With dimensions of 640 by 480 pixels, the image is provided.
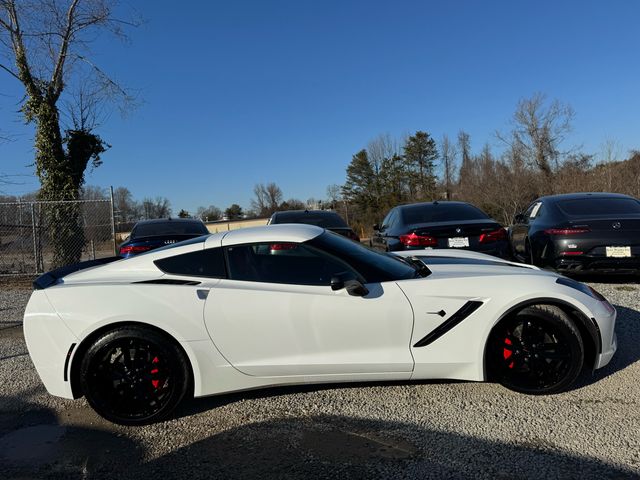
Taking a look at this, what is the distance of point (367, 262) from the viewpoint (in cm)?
355

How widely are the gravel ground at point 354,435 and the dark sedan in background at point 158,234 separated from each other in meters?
4.12

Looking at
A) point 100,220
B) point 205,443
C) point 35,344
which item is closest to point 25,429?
point 35,344

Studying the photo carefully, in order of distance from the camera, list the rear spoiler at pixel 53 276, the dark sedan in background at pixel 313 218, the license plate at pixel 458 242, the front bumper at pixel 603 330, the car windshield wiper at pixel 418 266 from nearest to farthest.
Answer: the front bumper at pixel 603 330 → the rear spoiler at pixel 53 276 → the car windshield wiper at pixel 418 266 → the license plate at pixel 458 242 → the dark sedan in background at pixel 313 218

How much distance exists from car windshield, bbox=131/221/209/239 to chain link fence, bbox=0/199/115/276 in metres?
3.02

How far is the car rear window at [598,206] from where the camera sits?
21.8 ft

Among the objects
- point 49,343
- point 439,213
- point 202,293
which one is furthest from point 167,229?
point 202,293

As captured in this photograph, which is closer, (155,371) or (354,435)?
(354,435)

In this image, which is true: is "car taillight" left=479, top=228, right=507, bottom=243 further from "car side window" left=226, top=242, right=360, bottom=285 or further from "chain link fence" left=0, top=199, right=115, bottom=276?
"chain link fence" left=0, top=199, right=115, bottom=276

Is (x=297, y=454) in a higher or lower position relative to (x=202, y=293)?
lower

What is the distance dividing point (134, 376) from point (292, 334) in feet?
3.77

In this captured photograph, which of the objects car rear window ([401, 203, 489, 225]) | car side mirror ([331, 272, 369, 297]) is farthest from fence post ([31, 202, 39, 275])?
car side mirror ([331, 272, 369, 297])

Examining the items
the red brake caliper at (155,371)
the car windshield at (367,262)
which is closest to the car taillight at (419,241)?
the car windshield at (367,262)

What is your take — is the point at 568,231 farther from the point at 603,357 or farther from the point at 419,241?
the point at 603,357

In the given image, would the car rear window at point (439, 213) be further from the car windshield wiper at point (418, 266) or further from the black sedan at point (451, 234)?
the car windshield wiper at point (418, 266)
